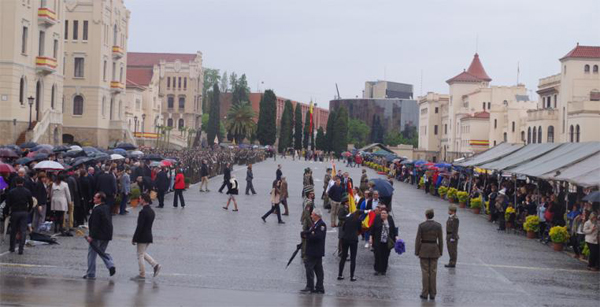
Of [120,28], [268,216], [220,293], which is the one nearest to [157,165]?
[268,216]

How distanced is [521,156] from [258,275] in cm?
2077

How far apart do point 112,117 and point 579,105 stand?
4453 cm

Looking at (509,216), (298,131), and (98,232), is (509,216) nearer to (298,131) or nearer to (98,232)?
(98,232)

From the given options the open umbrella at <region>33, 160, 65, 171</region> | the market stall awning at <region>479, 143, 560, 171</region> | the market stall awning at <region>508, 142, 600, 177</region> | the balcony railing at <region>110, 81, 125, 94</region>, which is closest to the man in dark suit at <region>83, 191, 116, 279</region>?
the open umbrella at <region>33, 160, 65, 171</region>

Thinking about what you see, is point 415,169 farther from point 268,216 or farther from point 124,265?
point 124,265

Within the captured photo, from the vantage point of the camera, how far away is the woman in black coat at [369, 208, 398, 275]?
17.0m

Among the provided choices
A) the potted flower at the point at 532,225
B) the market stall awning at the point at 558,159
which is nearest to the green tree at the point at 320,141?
the market stall awning at the point at 558,159

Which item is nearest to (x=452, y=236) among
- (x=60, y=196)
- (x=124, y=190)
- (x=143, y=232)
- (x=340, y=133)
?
(x=143, y=232)

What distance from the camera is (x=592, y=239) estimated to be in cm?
1903

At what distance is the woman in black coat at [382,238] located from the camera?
670 inches

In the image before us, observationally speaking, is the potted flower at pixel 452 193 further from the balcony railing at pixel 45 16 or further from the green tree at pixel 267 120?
the green tree at pixel 267 120

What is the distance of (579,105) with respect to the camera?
79.5 m

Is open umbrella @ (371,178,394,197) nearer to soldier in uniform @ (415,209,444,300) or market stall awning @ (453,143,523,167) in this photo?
soldier in uniform @ (415,209,444,300)

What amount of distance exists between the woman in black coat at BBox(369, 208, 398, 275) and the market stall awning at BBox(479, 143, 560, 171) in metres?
15.4
